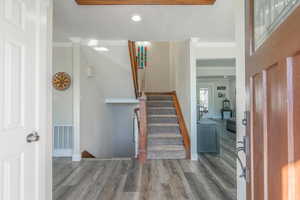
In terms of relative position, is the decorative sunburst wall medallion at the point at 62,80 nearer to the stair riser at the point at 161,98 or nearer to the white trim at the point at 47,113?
the white trim at the point at 47,113

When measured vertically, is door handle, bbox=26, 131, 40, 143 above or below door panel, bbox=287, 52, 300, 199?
below

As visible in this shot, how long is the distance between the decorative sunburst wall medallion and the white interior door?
8.79 ft

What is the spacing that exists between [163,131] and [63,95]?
2.27 m

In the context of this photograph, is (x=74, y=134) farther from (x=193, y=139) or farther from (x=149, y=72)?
(x=149, y=72)

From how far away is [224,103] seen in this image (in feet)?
41.9

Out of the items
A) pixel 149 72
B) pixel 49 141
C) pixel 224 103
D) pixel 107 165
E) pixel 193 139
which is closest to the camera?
pixel 49 141

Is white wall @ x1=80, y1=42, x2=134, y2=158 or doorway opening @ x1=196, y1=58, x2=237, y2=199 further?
white wall @ x1=80, y1=42, x2=134, y2=158

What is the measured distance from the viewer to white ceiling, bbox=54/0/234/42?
2.89m

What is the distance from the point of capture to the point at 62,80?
14.3 feet

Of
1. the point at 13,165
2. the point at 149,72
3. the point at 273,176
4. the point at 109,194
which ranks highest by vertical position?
the point at 149,72

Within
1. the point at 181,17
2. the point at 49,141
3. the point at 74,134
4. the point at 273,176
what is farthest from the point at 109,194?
the point at 181,17

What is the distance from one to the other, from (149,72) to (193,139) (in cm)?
397

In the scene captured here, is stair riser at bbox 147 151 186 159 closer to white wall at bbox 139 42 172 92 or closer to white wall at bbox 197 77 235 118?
white wall at bbox 139 42 172 92

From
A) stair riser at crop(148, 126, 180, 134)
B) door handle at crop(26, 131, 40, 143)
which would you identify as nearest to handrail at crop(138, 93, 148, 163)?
stair riser at crop(148, 126, 180, 134)
